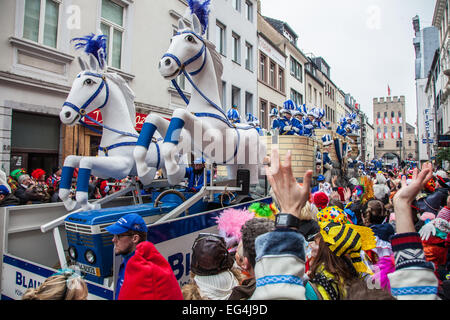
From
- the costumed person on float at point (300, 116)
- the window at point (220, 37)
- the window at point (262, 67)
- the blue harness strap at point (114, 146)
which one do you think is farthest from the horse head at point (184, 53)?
the window at point (262, 67)

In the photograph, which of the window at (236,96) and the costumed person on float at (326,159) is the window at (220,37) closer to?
the window at (236,96)

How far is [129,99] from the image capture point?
4.54 metres

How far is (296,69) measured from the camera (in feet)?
82.3

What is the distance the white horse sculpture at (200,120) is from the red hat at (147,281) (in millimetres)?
1657

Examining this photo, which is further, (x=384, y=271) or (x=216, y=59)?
(x=216, y=59)

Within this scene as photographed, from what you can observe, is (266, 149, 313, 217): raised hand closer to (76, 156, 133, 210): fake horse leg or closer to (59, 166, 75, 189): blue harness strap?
(76, 156, 133, 210): fake horse leg

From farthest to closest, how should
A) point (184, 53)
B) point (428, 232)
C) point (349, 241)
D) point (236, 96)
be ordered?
point (236, 96) < point (184, 53) < point (428, 232) < point (349, 241)

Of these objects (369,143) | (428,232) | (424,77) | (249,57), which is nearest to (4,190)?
(428,232)

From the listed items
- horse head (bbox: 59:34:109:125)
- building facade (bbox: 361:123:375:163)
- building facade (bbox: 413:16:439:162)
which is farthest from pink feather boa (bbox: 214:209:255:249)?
building facade (bbox: 361:123:375:163)

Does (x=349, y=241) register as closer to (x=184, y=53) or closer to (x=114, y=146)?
(x=184, y=53)

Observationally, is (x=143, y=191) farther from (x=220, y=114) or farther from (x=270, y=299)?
(x=270, y=299)

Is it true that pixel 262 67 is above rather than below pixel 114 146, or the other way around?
above

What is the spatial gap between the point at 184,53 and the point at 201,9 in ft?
2.79

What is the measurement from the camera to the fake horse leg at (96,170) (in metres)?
3.33
